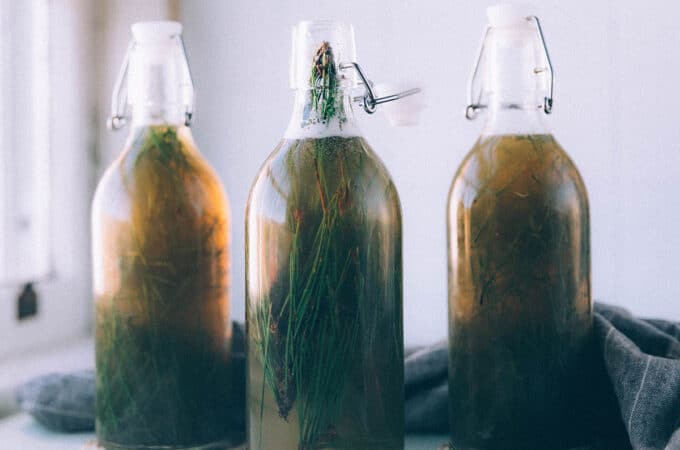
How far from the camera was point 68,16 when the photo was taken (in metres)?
1.02

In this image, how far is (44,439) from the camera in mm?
723

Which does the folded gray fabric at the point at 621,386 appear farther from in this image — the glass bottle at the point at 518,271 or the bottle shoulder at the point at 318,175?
the bottle shoulder at the point at 318,175

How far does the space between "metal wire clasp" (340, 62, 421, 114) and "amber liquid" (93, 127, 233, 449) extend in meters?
0.16

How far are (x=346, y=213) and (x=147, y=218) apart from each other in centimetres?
20

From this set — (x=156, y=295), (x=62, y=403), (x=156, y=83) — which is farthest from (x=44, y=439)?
(x=156, y=83)

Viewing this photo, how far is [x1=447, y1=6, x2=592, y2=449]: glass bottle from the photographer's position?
1.89 feet

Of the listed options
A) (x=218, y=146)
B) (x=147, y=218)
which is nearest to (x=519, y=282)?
(x=147, y=218)

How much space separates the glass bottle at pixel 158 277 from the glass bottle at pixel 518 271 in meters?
0.22

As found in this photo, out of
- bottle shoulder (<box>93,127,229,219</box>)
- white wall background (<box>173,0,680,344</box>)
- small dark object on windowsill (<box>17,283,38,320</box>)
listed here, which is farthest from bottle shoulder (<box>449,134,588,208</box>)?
small dark object on windowsill (<box>17,283,38,320</box>)

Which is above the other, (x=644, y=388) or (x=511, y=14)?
(x=511, y=14)

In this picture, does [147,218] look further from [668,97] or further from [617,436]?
[668,97]

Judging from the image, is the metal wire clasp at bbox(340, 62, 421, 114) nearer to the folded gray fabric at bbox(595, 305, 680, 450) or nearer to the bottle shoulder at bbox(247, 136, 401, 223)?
the bottle shoulder at bbox(247, 136, 401, 223)

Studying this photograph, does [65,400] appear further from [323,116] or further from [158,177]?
[323,116]

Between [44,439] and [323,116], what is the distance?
16.9 inches
